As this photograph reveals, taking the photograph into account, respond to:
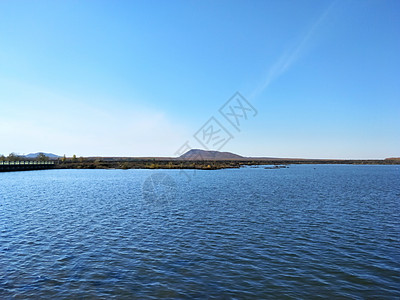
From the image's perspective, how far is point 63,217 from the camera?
20.4m

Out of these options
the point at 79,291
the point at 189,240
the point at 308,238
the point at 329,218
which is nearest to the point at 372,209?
the point at 329,218

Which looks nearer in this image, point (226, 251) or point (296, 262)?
point (296, 262)

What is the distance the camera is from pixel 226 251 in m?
13.1

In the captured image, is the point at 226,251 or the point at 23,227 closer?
the point at 226,251

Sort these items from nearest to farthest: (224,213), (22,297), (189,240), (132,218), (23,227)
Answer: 1. (22,297)
2. (189,240)
3. (23,227)
4. (132,218)
5. (224,213)

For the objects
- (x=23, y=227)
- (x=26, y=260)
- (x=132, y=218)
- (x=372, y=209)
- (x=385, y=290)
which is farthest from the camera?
(x=372, y=209)

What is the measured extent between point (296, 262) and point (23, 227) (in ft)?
53.8

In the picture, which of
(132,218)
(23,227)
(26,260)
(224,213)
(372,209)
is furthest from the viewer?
(372,209)

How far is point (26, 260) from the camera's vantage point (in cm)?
1167

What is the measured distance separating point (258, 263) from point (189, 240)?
4.40 m

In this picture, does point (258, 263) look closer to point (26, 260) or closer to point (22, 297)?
point (22, 297)

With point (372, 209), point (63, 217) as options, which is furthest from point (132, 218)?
point (372, 209)

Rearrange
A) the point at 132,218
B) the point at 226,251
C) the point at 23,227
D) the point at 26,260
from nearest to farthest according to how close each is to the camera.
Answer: the point at 26,260
the point at 226,251
the point at 23,227
the point at 132,218

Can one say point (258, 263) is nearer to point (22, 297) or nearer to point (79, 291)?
point (79, 291)
